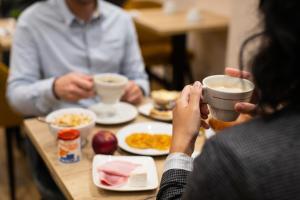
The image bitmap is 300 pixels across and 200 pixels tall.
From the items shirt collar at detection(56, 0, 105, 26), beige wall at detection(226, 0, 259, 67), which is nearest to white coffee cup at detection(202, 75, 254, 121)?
shirt collar at detection(56, 0, 105, 26)

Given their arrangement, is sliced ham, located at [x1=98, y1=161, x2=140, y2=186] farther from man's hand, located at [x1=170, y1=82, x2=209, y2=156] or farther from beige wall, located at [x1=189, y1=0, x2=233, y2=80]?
beige wall, located at [x1=189, y1=0, x2=233, y2=80]

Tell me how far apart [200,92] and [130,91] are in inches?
28.3

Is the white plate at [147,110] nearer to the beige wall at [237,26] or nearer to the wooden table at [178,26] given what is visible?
the beige wall at [237,26]

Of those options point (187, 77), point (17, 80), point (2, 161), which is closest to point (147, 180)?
point (17, 80)

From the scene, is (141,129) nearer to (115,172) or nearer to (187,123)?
(115,172)

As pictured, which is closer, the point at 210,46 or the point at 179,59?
the point at 179,59

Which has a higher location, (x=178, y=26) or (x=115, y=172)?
(x=115, y=172)

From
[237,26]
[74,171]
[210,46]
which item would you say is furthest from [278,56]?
[210,46]

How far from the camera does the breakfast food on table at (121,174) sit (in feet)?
3.84

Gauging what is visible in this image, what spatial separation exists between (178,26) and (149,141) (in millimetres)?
2027

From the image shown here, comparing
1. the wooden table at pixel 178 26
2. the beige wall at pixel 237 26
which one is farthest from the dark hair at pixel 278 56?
the wooden table at pixel 178 26

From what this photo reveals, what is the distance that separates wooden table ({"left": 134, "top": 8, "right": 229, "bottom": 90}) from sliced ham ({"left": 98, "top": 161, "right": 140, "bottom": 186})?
206cm

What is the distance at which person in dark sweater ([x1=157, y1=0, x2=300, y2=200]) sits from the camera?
0.68 metres

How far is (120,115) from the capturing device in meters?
1.62
